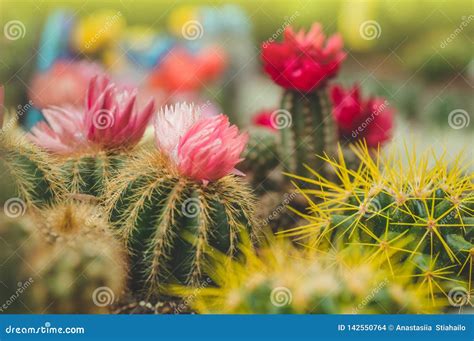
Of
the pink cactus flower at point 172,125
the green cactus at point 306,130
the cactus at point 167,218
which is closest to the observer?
the cactus at point 167,218

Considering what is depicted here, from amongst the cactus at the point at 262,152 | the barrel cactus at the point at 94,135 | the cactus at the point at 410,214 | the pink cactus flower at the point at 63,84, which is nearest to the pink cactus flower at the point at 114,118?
the barrel cactus at the point at 94,135

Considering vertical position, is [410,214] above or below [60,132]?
above

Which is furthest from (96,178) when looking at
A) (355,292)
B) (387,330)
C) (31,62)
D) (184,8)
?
(387,330)

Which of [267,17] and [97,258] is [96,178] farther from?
→ [267,17]

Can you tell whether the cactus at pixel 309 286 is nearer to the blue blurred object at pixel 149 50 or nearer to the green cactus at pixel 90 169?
the green cactus at pixel 90 169

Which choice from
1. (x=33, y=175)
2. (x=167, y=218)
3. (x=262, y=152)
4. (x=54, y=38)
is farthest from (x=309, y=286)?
(x=54, y=38)

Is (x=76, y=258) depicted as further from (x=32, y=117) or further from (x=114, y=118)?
(x=32, y=117)

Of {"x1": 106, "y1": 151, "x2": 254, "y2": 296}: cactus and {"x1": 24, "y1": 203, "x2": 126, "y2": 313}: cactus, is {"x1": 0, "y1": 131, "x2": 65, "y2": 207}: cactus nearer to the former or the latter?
{"x1": 24, "y1": 203, "x2": 126, "y2": 313}: cactus

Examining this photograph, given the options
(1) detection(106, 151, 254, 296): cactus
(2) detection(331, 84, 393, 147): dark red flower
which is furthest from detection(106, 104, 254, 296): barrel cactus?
(2) detection(331, 84, 393, 147): dark red flower
